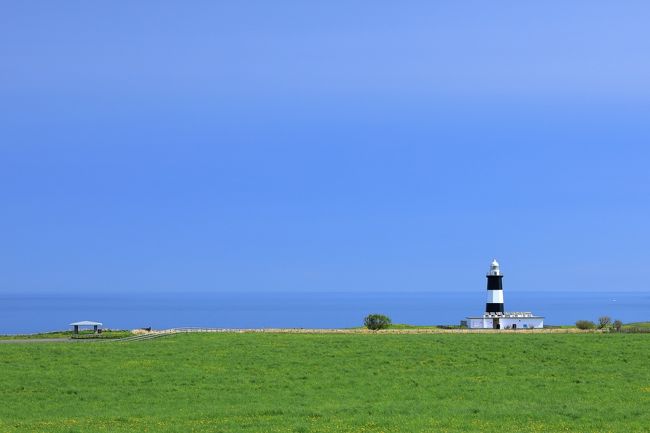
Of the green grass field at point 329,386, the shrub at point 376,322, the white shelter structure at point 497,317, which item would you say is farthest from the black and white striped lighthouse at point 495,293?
the green grass field at point 329,386

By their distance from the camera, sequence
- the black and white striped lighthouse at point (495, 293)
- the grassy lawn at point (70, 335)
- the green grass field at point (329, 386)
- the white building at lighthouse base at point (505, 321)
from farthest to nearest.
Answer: the black and white striped lighthouse at point (495, 293)
the white building at lighthouse base at point (505, 321)
the grassy lawn at point (70, 335)
the green grass field at point (329, 386)

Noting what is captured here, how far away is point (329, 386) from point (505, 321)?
206 feet

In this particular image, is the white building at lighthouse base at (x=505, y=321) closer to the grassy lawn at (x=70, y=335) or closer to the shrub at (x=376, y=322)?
the shrub at (x=376, y=322)

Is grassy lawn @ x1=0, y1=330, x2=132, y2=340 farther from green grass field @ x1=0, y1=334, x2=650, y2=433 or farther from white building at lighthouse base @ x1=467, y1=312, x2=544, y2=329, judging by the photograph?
white building at lighthouse base @ x1=467, y1=312, x2=544, y2=329

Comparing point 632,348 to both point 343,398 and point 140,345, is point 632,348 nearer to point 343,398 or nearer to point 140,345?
point 343,398

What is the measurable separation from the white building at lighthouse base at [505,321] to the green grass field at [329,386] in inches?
1477

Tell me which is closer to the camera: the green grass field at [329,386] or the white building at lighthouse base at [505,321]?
the green grass field at [329,386]

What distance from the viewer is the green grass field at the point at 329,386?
27016 millimetres

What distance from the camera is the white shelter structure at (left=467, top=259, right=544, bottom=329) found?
93613 millimetres

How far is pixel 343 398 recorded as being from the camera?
3281cm

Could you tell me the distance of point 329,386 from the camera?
36.0 meters

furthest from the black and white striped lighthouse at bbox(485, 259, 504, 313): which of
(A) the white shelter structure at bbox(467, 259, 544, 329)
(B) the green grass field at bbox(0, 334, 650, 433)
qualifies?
(B) the green grass field at bbox(0, 334, 650, 433)

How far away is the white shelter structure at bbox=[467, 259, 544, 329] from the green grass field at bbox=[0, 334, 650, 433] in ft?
124

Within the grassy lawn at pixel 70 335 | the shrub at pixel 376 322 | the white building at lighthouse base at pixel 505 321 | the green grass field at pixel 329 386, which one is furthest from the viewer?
the white building at lighthouse base at pixel 505 321
